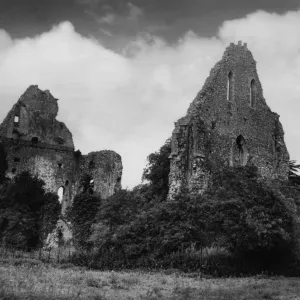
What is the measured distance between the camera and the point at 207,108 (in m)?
30.9

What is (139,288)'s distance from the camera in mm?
16266

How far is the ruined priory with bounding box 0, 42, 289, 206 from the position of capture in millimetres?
29344

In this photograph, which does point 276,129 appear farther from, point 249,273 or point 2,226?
point 2,226

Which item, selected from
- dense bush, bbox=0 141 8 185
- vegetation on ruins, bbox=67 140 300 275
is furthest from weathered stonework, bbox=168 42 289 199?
dense bush, bbox=0 141 8 185

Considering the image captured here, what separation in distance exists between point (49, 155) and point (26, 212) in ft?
16.7

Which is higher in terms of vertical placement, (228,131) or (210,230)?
(228,131)

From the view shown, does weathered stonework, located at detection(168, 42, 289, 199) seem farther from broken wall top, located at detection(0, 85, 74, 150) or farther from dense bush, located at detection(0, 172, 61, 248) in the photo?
broken wall top, located at detection(0, 85, 74, 150)

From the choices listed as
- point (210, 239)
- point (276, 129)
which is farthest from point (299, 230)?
point (276, 129)

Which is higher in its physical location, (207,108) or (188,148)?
(207,108)

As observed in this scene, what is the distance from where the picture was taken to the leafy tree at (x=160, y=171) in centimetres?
3159

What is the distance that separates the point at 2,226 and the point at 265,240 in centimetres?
2115

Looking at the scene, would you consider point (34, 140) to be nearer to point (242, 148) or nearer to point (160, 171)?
point (160, 171)

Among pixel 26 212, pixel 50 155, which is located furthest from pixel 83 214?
pixel 50 155

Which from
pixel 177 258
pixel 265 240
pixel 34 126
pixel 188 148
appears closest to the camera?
pixel 265 240
